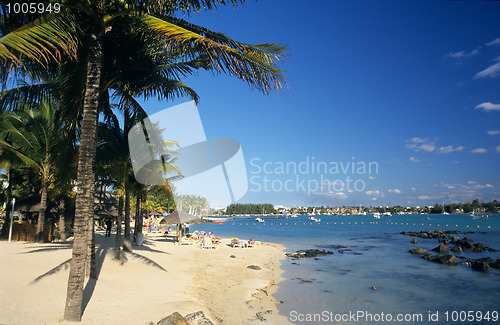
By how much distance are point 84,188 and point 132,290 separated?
4.49m

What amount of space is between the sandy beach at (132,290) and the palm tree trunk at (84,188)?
1.75ft

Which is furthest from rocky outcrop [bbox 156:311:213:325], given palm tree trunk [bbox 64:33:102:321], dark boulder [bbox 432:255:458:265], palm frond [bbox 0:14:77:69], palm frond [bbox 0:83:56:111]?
dark boulder [bbox 432:255:458:265]

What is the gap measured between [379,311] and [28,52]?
1319 cm

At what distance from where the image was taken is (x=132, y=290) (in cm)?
893

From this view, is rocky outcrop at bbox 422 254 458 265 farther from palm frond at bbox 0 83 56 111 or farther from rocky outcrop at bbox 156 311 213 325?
palm frond at bbox 0 83 56 111

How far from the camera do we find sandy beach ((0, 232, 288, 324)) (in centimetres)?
663

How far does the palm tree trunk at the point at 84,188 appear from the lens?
581cm

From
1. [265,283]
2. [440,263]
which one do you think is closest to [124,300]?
[265,283]

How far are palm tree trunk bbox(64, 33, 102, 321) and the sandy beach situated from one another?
0.53 metres

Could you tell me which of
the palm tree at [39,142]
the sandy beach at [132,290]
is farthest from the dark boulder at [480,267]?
the palm tree at [39,142]

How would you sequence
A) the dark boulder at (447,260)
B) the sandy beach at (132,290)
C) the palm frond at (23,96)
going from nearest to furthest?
the sandy beach at (132,290) < the palm frond at (23,96) < the dark boulder at (447,260)

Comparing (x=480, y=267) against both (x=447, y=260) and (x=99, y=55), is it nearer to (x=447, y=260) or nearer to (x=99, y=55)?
(x=447, y=260)

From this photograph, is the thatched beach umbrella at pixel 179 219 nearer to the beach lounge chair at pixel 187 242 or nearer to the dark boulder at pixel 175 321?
the beach lounge chair at pixel 187 242

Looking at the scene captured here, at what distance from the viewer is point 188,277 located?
40.9 ft
